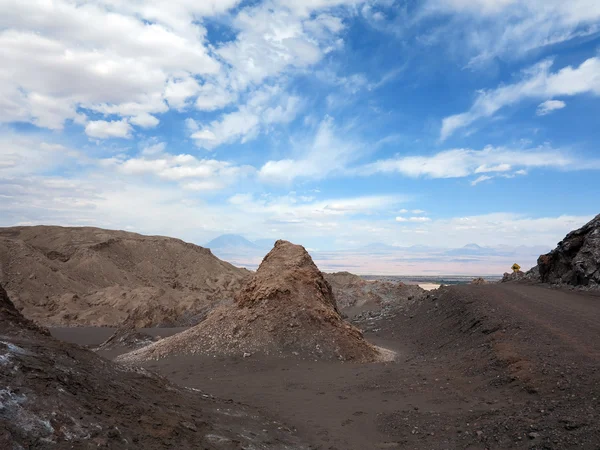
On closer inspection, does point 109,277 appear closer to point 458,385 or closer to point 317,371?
point 317,371

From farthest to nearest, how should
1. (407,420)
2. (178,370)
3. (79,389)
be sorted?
(178,370)
(407,420)
(79,389)

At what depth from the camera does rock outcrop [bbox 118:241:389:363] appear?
15.0 metres

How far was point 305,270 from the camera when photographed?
18109mm

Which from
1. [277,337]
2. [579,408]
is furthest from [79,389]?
[277,337]

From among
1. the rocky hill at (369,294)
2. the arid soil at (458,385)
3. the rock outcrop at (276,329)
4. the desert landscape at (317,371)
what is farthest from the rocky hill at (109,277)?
the arid soil at (458,385)

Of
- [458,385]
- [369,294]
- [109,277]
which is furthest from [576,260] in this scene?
[109,277]

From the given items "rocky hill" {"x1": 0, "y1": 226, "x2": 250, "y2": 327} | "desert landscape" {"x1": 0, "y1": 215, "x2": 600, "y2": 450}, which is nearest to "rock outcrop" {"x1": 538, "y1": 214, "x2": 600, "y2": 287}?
"desert landscape" {"x1": 0, "y1": 215, "x2": 600, "y2": 450}

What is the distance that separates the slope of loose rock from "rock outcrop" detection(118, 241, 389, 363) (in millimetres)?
6877

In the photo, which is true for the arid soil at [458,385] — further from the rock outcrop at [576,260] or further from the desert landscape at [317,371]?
the rock outcrop at [576,260]

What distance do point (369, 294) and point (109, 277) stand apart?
22789mm

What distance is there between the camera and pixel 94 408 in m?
5.45

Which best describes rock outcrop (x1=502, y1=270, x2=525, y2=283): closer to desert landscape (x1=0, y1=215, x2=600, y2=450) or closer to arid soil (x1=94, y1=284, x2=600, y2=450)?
desert landscape (x1=0, y1=215, x2=600, y2=450)

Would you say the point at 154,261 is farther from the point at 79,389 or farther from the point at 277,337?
the point at 79,389

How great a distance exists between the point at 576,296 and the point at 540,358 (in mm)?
11867
